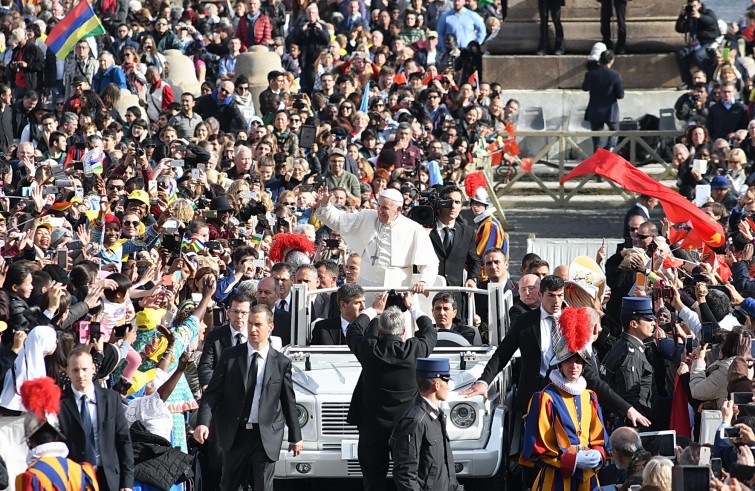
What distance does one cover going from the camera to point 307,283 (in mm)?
13875

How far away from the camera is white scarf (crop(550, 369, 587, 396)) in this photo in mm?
10516

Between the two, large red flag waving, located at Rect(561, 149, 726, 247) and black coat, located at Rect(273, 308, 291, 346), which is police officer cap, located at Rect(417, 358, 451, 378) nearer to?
black coat, located at Rect(273, 308, 291, 346)

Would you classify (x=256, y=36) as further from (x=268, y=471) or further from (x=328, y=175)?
(x=268, y=471)

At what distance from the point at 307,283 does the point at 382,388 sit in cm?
261

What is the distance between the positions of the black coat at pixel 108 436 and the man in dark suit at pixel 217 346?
6.22ft

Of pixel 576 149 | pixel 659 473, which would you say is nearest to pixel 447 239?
pixel 659 473

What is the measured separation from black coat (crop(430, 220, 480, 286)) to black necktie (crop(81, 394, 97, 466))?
21.7ft

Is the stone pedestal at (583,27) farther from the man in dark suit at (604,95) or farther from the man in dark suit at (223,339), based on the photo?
the man in dark suit at (223,339)

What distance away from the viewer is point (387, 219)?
14.6 meters

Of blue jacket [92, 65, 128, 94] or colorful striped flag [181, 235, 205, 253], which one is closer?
colorful striped flag [181, 235, 205, 253]

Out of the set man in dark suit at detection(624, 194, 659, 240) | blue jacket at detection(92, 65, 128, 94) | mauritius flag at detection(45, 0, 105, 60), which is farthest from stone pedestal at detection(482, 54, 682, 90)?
man in dark suit at detection(624, 194, 659, 240)

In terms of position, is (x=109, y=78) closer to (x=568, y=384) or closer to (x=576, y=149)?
(x=576, y=149)

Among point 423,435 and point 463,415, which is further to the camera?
point 463,415

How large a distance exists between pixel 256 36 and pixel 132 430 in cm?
1852
